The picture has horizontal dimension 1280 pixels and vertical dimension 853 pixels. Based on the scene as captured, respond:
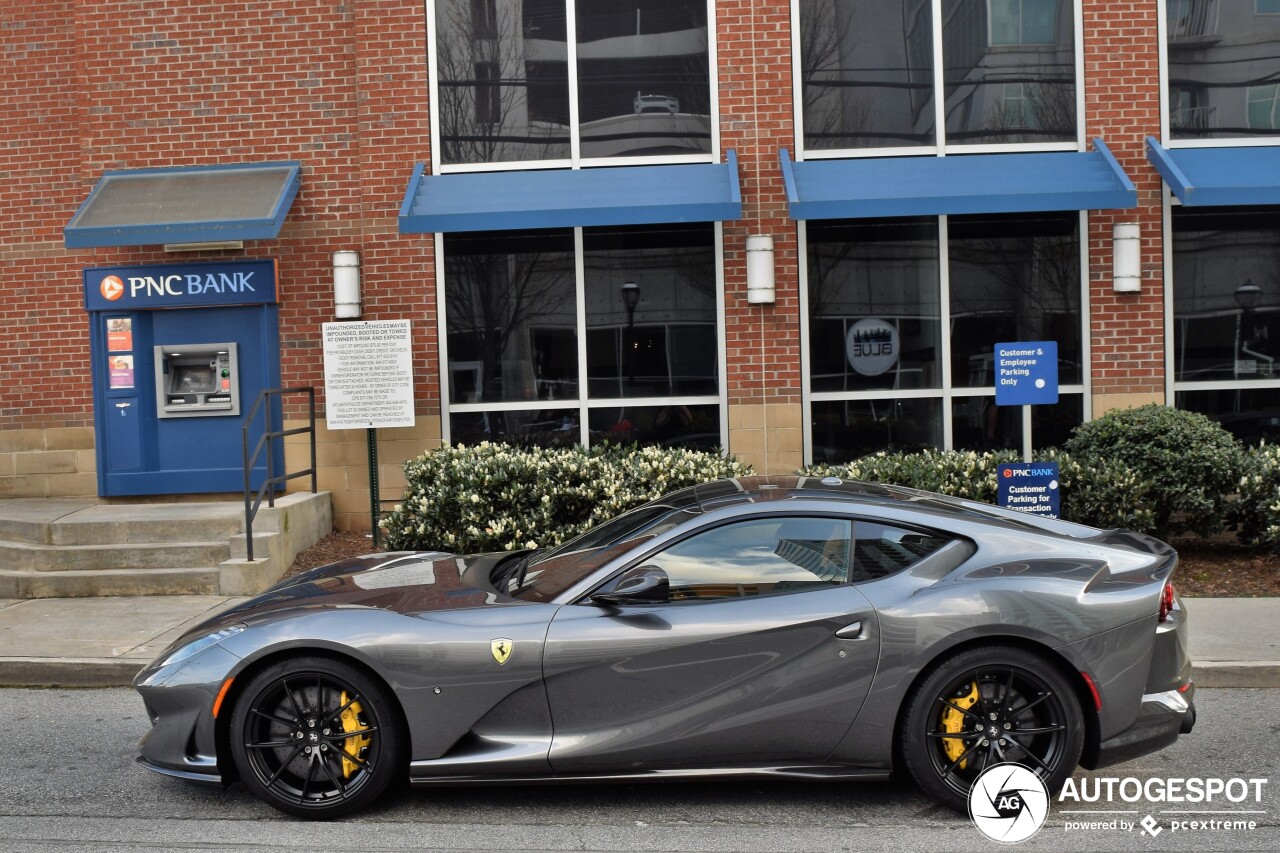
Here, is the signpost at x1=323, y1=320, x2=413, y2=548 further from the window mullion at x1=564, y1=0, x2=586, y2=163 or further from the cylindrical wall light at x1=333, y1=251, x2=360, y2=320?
the window mullion at x1=564, y1=0, x2=586, y2=163

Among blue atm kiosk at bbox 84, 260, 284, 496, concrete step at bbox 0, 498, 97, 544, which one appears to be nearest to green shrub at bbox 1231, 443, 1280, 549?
blue atm kiosk at bbox 84, 260, 284, 496

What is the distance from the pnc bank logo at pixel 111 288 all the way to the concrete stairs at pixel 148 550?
2.18 m

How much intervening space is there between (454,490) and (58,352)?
501cm

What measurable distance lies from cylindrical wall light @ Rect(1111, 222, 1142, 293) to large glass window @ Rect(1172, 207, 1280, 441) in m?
0.50

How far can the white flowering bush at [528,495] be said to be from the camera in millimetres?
9227

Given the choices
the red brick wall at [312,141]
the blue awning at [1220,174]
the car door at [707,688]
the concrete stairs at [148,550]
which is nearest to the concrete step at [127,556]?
the concrete stairs at [148,550]

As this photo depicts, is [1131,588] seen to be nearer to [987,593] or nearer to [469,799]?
[987,593]

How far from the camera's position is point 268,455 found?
10.1 m

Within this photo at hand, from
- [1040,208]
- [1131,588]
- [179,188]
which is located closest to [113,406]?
[179,188]

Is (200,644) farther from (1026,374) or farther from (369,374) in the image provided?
(1026,374)

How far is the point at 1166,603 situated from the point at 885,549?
1161 mm

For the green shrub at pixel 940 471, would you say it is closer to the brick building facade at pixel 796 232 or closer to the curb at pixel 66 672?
the brick building facade at pixel 796 232

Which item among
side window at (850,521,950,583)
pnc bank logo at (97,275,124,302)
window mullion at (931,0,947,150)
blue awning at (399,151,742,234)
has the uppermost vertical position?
window mullion at (931,0,947,150)
